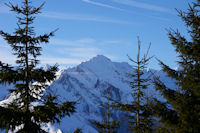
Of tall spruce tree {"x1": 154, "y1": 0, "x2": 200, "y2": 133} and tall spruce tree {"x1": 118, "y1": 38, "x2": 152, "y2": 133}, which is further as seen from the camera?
tall spruce tree {"x1": 118, "y1": 38, "x2": 152, "y2": 133}

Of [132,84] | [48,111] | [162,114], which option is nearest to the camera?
[162,114]

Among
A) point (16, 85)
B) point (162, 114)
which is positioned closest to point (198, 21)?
point (162, 114)

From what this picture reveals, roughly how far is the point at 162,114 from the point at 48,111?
4.51 m

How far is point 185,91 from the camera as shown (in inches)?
358

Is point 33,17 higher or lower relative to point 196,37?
higher

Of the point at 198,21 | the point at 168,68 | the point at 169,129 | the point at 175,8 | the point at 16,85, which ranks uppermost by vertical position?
the point at 175,8

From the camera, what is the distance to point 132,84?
13164 millimetres

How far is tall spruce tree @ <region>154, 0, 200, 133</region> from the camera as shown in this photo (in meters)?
7.65

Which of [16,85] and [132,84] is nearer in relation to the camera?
[16,85]

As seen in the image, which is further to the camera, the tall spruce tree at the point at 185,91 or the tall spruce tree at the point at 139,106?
the tall spruce tree at the point at 139,106

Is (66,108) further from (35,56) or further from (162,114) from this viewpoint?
(162,114)

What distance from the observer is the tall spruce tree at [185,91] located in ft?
25.1

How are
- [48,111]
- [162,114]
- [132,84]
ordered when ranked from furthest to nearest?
[132,84], [48,111], [162,114]

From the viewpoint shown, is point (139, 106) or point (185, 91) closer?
point (185, 91)
